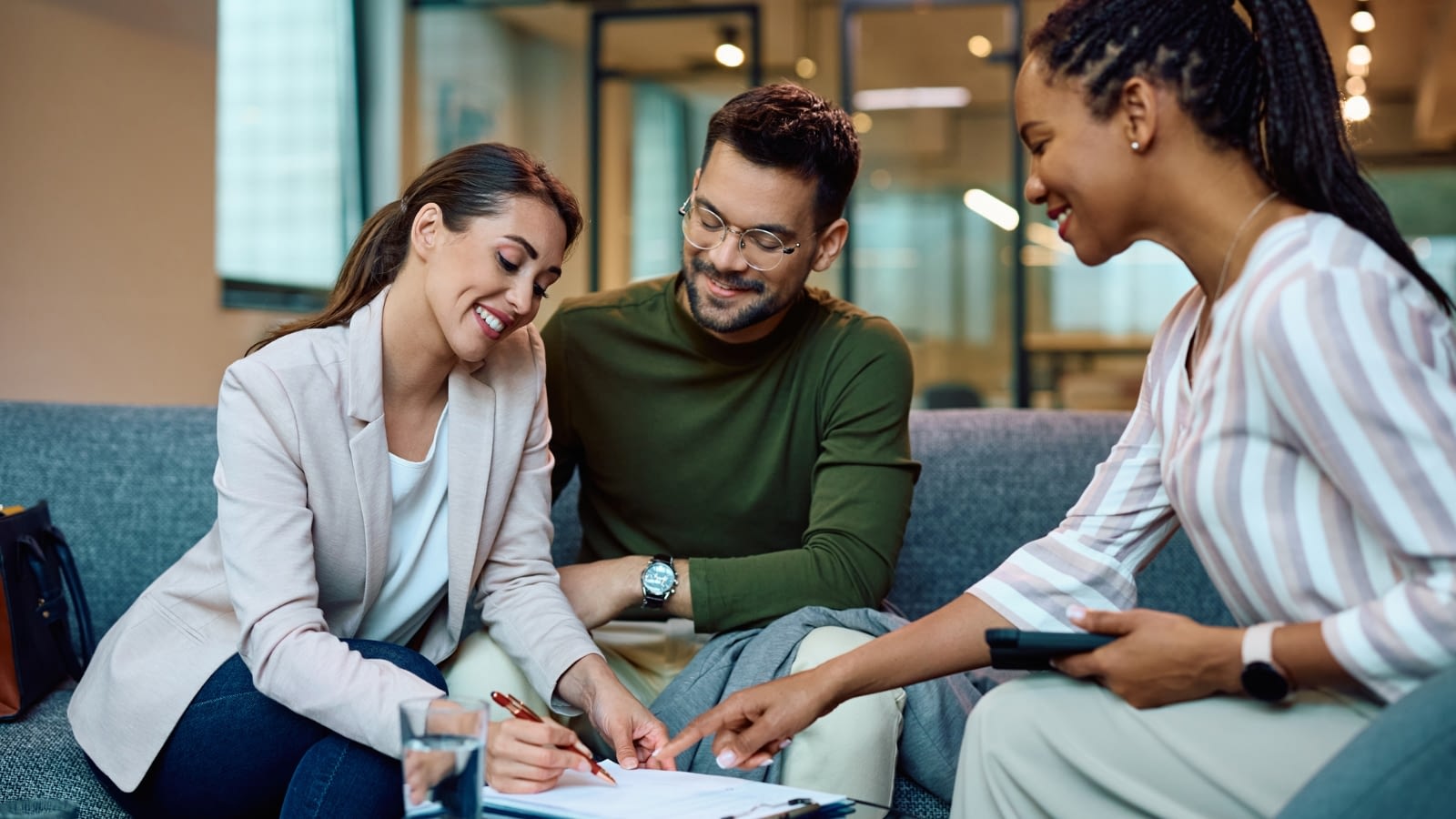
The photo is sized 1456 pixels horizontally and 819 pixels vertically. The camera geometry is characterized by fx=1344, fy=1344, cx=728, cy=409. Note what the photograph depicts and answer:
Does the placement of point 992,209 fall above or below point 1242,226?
above

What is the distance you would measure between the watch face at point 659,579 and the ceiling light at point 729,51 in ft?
17.5

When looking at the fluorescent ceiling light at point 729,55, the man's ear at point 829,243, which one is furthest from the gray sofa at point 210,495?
the fluorescent ceiling light at point 729,55

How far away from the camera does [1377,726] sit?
1.03 metres

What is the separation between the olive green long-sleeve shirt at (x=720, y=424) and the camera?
198 cm

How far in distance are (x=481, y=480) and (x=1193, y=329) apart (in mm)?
883

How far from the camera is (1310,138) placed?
120 cm

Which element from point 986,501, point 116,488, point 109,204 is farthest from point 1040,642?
point 109,204

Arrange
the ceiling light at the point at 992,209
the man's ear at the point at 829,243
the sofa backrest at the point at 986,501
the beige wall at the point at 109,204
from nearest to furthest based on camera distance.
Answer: the man's ear at the point at 829,243 → the sofa backrest at the point at 986,501 → the beige wall at the point at 109,204 → the ceiling light at the point at 992,209

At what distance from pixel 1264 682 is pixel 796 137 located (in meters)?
1.11

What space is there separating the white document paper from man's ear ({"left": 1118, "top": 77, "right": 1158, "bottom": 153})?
0.66 meters

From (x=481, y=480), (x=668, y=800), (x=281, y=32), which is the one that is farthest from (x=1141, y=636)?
(x=281, y=32)

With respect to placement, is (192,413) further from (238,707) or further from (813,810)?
(813,810)

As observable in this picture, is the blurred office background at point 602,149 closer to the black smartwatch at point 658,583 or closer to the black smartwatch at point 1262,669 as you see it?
the black smartwatch at point 658,583

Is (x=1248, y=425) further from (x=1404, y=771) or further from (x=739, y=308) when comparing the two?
(x=739, y=308)
